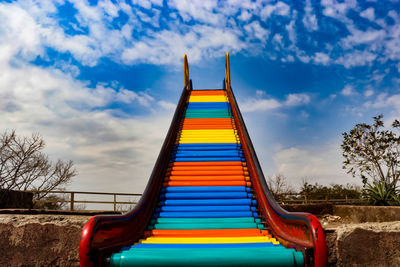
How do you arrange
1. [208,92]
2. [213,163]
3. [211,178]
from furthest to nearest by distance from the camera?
[208,92] → [213,163] → [211,178]

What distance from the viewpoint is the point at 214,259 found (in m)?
2.33

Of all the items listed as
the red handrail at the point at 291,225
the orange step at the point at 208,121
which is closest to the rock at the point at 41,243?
the red handrail at the point at 291,225

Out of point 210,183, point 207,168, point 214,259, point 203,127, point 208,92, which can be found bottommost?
point 214,259

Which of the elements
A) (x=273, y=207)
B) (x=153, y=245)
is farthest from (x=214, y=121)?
(x=153, y=245)

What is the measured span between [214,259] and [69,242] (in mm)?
1396

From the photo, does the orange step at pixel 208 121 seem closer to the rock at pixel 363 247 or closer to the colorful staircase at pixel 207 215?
the colorful staircase at pixel 207 215

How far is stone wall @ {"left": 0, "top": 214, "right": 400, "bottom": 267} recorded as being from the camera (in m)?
2.59

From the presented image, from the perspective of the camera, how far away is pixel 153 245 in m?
2.98

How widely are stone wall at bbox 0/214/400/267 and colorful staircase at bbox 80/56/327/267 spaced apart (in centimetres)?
39

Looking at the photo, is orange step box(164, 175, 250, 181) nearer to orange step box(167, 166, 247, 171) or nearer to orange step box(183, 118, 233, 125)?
orange step box(167, 166, 247, 171)

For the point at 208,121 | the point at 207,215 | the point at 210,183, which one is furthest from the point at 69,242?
the point at 208,121

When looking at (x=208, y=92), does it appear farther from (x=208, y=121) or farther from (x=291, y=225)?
(x=291, y=225)

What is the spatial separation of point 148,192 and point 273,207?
5.52 ft

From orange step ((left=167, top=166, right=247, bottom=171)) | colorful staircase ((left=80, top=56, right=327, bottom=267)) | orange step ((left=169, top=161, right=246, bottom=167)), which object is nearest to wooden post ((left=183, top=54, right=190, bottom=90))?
colorful staircase ((left=80, top=56, right=327, bottom=267))
